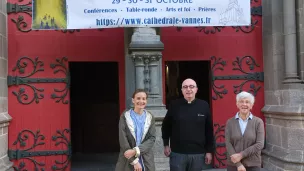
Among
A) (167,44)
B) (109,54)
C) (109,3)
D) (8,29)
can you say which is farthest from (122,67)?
(8,29)

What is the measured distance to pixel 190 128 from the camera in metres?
3.74

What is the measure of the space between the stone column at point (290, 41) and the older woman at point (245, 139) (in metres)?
2.36

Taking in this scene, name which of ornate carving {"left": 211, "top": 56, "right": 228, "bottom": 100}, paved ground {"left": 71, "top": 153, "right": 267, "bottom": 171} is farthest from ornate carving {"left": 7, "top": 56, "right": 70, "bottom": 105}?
ornate carving {"left": 211, "top": 56, "right": 228, "bottom": 100}

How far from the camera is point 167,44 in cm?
602

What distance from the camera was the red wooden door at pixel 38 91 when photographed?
564cm

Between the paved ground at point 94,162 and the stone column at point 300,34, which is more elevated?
the stone column at point 300,34

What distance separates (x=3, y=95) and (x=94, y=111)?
3.37m

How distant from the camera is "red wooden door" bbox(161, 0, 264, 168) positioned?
6039 mm

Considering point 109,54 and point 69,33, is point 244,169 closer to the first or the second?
point 109,54

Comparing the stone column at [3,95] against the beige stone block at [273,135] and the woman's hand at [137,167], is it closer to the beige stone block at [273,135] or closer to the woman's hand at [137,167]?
the woman's hand at [137,167]

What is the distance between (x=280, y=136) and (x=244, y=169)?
8.16 feet

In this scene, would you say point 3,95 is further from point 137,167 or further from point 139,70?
point 137,167

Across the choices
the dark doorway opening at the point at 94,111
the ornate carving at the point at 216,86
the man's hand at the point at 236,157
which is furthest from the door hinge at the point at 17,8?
the man's hand at the point at 236,157

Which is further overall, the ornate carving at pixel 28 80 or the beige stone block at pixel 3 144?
the ornate carving at pixel 28 80
